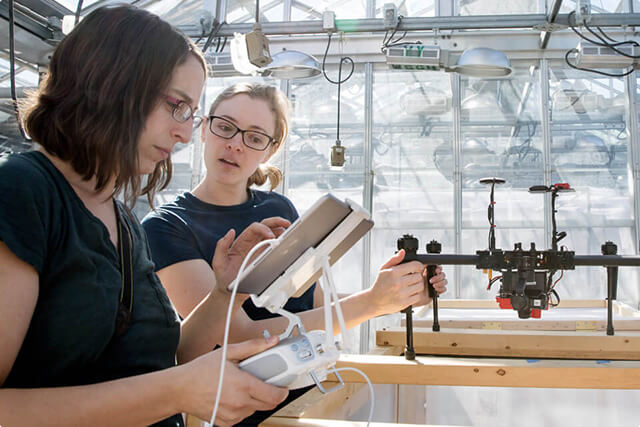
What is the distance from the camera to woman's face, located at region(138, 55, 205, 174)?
70 cm

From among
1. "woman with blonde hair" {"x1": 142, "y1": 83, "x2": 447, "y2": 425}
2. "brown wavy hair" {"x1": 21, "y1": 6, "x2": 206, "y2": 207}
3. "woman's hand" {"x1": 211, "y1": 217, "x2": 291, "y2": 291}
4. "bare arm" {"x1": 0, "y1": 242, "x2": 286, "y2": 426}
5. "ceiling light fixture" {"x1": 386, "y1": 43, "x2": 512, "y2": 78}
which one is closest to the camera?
"bare arm" {"x1": 0, "y1": 242, "x2": 286, "y2": 426}

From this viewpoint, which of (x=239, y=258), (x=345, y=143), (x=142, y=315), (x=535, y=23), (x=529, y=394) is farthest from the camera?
(x=345, y=143)

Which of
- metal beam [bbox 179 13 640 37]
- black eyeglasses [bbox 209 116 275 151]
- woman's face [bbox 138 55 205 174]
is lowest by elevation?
woman's face [bbox 138 55 205 174]

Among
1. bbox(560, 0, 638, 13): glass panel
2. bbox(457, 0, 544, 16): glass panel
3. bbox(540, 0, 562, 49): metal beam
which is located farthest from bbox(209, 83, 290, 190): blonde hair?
bbox(560, 0, 638, 13): glass panel

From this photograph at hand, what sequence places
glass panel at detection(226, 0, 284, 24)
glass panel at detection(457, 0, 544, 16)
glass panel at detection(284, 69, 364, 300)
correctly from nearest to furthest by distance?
1. glass panel at detection(457, 0, 544, 16)
2. glass panel at detection(284, 69, 364, 300)
3. glass panel at detection(226, 0, 284, 24)

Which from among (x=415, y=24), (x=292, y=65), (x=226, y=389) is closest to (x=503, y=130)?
(x=415, y=24)

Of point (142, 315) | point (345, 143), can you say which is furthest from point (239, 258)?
point (345, 143)

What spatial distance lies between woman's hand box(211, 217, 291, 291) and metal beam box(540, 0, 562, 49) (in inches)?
150

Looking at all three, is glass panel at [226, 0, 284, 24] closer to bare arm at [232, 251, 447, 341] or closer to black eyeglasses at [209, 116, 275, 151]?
black eyeglasses at [209, 116, 275, 151]

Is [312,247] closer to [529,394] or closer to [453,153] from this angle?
[529,394]

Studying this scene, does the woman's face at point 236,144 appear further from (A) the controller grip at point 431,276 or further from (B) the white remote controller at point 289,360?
(B) the white remote controller at point 289,360

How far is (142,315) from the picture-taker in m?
0.68

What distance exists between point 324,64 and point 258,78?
72 cm

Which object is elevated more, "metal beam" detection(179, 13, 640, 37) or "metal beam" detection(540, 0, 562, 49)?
"metal beam" detection(179, 13, 640, 37)
